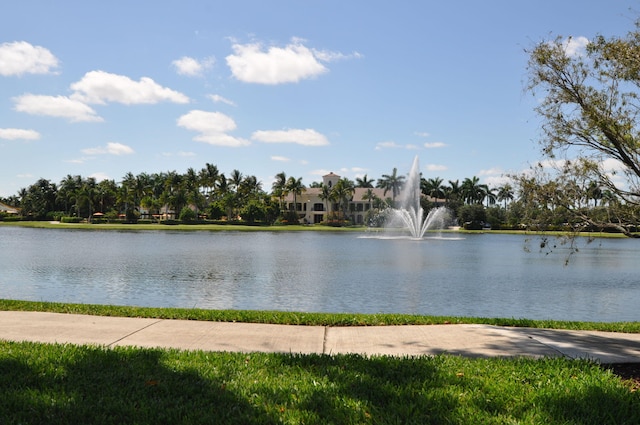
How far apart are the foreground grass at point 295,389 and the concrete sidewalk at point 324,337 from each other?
827 mm

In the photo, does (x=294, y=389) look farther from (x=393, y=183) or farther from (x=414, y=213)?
(x=393, y=183)

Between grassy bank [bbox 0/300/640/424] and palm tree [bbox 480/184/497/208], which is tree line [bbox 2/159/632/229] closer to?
palm tree [bbox 480/184/497/208]

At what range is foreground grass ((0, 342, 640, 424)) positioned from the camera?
16.7 feet

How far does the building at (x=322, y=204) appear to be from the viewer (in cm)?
12812

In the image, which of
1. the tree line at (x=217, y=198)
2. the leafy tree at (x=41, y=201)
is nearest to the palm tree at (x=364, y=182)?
the tree line at (x=217, y=198)

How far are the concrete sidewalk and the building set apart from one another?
11687 cm

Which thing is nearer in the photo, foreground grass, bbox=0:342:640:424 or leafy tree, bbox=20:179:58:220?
foreground grass, bbox=0:342:640:424

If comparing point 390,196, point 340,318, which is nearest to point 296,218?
point 390,196

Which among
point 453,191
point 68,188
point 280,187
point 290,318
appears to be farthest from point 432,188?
point 290,318

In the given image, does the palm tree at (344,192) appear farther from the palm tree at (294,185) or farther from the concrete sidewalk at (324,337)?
the concrete sidewalk at (324,337)

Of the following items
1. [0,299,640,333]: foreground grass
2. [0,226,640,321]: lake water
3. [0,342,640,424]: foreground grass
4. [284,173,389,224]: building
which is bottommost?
[0,226,640,321]: lake water

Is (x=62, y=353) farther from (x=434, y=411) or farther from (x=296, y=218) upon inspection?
(x=296, y=218)

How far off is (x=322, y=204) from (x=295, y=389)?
12492 centimetres

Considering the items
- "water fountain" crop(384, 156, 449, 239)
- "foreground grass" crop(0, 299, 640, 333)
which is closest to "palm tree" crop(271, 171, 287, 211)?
"water fountain" crop(384, 156, 449, 239)
